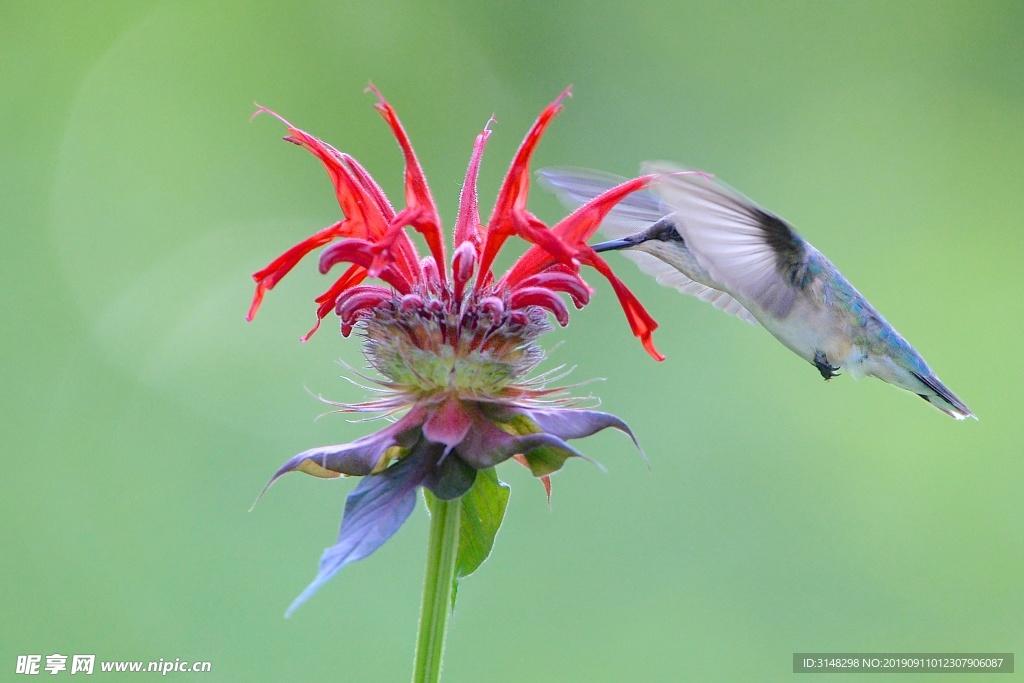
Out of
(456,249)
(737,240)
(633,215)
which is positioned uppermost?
(633,215)

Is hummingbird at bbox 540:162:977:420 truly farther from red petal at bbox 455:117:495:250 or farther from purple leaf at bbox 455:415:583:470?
purple leaf at bbox 455:415:583:470

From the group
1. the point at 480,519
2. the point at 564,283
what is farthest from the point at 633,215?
the point at 480,519

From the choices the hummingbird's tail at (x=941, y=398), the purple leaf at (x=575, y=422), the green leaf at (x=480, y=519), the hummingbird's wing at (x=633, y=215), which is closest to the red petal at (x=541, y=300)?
the purple leaf at (x=575, y=422)

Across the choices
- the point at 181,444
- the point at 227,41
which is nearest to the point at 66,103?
the point at 227,41

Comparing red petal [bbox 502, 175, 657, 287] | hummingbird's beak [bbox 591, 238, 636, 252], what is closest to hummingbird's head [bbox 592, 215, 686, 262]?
hummingbird's beak [bbox 591, 238, 636, 252]

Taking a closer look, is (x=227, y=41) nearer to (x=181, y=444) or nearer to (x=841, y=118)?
(x=181, y=444)

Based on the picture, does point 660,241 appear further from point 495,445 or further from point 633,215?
point 495,445

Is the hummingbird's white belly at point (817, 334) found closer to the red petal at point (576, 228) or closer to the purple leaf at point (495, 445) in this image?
the red petal at point (576, 228)

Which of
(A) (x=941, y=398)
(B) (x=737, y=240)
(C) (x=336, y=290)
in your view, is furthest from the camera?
(A) (x=941, y=398)
